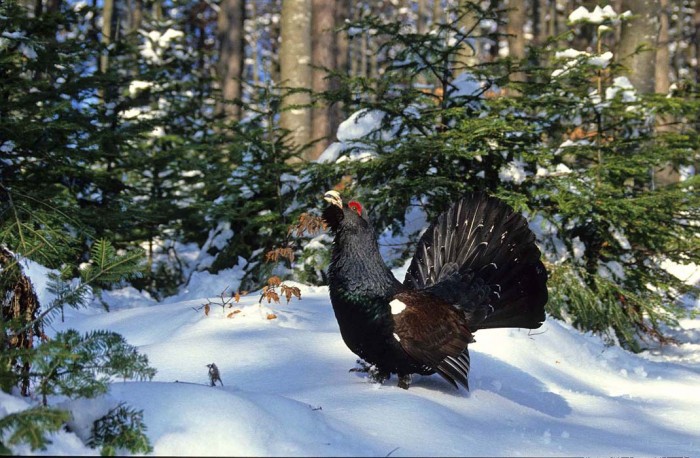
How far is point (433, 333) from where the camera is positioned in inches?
139

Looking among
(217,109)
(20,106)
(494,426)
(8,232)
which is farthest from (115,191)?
(217,109)

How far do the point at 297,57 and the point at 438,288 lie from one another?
6.37 m

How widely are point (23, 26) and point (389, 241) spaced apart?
15.6 ft

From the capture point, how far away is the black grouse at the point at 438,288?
342 cm

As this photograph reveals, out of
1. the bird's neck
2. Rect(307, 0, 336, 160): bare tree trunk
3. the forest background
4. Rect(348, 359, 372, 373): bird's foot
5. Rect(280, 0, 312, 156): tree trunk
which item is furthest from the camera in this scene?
Rect(307, 0, 336, 160): bare tree trunk

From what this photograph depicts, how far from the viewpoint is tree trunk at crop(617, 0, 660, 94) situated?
951 cm

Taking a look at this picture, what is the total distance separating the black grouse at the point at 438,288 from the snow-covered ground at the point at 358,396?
22 cm

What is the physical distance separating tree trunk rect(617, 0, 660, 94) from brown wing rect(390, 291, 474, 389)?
727cm

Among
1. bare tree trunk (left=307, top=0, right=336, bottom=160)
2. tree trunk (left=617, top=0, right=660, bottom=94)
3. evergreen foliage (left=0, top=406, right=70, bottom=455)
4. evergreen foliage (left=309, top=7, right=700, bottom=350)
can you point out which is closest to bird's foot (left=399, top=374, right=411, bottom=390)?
evergreen foliage (left=0, top=406, right=70, bottom=455)

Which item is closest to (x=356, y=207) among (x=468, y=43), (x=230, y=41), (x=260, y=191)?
(x=468, y=43)

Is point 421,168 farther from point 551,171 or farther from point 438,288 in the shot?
point 438,288

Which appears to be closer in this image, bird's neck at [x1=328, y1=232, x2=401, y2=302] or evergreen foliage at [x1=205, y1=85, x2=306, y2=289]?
bird's neck at [x1=328, y1=232, x2=401, y2=302]

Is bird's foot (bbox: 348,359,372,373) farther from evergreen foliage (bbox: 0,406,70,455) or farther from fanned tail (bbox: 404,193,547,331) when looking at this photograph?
evergreen foliage (bbox: 0,406,70,455)

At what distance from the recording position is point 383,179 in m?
6.61
